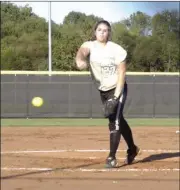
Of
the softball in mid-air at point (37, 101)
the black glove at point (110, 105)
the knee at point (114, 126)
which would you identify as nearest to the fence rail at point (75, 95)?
the softball in mid-air at point (37, 101)

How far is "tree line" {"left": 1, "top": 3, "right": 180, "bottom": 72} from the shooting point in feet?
63.5

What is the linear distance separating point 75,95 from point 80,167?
51.8ft

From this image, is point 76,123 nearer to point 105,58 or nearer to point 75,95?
point 75,95

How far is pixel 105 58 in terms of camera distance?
6570 mm

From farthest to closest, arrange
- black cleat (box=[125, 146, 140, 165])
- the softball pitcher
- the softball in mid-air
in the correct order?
the softball in mid-air < black cleat (box=[125, 146, 140, 165]) < the softball pitcher

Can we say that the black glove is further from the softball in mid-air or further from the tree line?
the softball in mid-air

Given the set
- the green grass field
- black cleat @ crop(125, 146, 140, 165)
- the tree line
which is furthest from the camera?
the tree line

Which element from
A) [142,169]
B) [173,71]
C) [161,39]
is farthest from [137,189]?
[173,71]

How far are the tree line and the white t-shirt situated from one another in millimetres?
10395

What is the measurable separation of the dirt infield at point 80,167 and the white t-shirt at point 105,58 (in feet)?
3.94

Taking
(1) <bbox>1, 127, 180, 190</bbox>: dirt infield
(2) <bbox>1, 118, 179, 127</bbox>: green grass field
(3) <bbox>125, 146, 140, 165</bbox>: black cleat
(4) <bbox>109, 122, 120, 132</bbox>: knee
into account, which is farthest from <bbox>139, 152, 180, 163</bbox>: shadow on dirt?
(2) <bbox>1, 118, 179, 127</bbox>: green grass field

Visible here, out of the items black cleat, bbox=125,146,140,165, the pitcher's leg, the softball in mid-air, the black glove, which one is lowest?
the softball in mid-air

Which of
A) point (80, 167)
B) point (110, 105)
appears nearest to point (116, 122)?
point (110, 105)

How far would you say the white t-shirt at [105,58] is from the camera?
6516 mm
